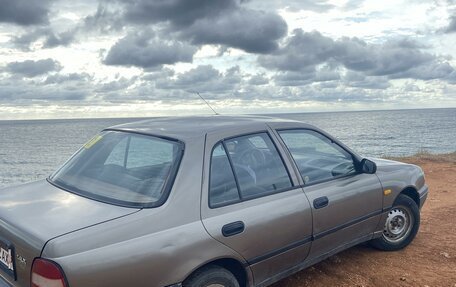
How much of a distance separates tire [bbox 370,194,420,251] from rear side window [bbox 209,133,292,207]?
6.12 feet

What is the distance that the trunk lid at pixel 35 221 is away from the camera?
257cm

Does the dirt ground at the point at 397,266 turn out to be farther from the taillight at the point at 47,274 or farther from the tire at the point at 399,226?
the taillight at the point at 47,274

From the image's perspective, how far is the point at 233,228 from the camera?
312 centimetres

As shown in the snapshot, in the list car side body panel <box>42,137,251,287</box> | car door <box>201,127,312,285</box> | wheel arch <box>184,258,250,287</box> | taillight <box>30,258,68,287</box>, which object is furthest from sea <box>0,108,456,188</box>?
wheel arch <box>184,258,250,287</box>

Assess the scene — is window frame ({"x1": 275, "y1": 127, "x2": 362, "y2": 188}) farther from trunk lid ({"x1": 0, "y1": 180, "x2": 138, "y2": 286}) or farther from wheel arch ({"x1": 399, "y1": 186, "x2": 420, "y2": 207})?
trunk lid ({"x1": 0, "y1": 180, "x2": 138, "y2": 286})

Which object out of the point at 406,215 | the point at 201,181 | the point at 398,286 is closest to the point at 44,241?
the point at 201,181

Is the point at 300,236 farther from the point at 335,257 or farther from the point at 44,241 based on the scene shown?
the point at 44,241

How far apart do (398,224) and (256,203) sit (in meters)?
2.46

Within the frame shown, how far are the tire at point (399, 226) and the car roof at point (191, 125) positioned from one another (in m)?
1.81

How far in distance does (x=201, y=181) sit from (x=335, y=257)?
2451mm

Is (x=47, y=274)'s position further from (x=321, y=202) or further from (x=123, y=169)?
(x=321, y=202)

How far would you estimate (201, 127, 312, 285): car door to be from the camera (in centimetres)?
313

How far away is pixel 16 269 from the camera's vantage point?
2709 millimetres

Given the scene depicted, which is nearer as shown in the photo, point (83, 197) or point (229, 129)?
point (83, 197)
